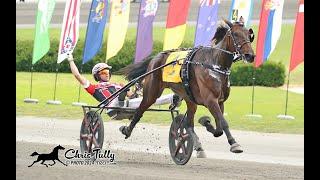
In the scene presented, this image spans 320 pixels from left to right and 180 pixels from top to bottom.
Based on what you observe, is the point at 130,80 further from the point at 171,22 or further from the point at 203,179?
the point at 171,22

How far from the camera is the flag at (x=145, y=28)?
51.0 feet

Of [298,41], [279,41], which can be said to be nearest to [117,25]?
[298,41]

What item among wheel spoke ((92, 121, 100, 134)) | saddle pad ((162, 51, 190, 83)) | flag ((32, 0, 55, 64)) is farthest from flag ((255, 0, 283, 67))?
wheel spoke ((92, 121, 100, 134))

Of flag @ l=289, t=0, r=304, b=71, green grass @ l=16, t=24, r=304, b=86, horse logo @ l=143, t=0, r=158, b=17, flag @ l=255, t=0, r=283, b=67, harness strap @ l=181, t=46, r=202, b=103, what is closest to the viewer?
harness strap @ l=181, t=46, r=202, b=103

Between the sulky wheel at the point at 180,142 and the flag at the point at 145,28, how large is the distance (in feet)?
17.0

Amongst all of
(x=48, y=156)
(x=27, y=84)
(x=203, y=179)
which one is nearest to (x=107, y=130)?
(x=48, y=156)

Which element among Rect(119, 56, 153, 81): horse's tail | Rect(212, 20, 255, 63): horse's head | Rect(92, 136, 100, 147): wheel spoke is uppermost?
Rect(212, 20, 255, 63): horse's head

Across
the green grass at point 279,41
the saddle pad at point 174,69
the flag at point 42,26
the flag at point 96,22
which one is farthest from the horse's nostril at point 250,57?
the green grass at point 279,41

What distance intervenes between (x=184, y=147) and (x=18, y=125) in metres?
5.71

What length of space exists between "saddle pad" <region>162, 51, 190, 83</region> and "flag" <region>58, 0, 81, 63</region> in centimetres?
484

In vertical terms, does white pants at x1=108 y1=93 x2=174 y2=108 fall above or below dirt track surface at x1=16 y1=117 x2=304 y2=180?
above

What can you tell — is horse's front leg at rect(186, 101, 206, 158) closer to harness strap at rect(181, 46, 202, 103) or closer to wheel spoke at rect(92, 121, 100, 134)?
harness strap at rect(181, 46, 202, 103)

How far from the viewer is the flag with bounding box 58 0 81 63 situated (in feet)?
49.5

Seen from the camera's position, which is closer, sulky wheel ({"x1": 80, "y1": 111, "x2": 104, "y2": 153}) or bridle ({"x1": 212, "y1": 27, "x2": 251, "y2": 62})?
bridle ({"x1": 212, "y1": 27, "x2": 251, "y2": 62})
